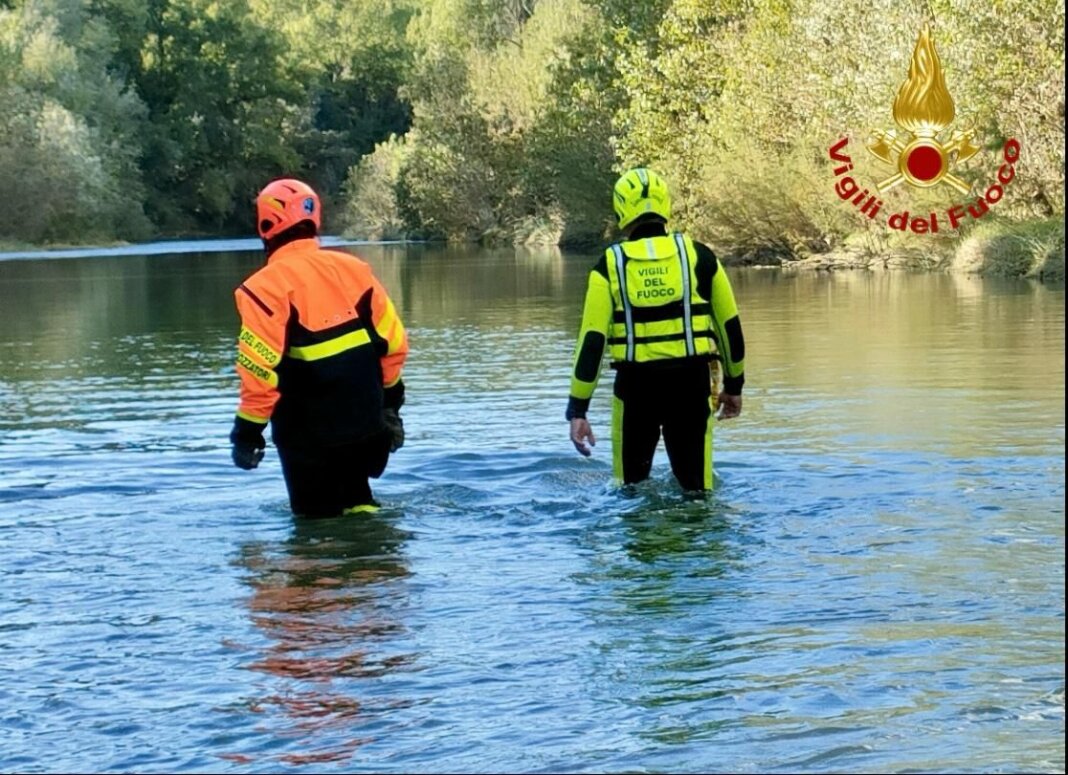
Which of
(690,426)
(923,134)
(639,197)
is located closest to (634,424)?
(690,426)

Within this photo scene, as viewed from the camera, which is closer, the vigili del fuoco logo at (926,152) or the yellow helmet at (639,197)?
the yellow helmet at (639,197)

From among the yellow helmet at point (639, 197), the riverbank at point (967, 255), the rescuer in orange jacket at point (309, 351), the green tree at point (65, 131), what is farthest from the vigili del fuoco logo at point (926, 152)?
the green tree at point (65, 131)

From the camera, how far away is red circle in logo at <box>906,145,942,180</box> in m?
37.1

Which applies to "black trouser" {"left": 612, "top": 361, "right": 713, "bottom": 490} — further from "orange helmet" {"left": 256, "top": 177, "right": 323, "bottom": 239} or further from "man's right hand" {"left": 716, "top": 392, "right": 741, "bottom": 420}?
"orange helmet" {"left": 256, "top": 177, "right": 323, "bottom": 239}

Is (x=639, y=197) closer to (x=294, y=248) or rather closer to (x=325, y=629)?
(x=294, y=248)

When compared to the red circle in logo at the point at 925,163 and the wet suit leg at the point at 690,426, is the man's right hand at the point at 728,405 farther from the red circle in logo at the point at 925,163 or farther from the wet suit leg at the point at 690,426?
the red circle in logo at the point at 925,163

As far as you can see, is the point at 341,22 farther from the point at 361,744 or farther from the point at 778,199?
the point at 361,744

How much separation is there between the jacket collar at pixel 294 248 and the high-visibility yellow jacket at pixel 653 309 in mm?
1420

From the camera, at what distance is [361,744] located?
5945 mm

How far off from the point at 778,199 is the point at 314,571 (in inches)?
1379

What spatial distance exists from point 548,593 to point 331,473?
177 centimetres

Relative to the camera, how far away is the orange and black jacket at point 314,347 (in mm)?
8953

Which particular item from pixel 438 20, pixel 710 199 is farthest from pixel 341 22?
pixel 710 199

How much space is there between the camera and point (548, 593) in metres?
8.23
